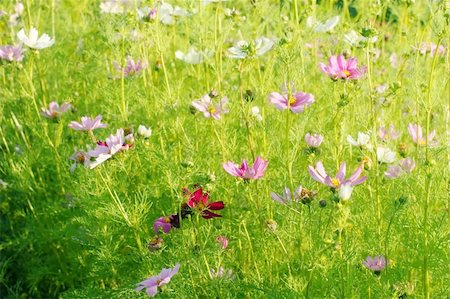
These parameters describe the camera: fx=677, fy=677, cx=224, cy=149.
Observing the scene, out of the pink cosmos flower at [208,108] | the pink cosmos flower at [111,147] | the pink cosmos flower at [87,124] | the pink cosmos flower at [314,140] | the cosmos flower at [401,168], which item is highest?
the pink cosmos flower at [314,140]

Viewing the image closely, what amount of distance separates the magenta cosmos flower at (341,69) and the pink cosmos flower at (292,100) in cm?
9

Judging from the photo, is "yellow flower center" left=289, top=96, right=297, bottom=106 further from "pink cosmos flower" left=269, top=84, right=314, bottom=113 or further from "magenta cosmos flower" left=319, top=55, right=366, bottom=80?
"magenta cosmos flower" left=319, top=55, right=366, bottom=80

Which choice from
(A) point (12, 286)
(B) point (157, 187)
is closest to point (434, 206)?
(B) point (157, 187)

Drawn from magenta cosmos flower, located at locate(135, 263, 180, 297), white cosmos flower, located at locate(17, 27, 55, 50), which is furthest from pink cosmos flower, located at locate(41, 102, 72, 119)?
magenta cosmos flower, located at locate(135, 263, 180, 297)

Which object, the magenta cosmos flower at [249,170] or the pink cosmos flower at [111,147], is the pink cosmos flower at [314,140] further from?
the pink cosmos flower at [111,147]

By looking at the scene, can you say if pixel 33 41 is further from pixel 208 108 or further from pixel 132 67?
pixel 208 108

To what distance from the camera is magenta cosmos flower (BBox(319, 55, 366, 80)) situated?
180 centimetres

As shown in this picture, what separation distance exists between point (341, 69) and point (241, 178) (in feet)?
1.40

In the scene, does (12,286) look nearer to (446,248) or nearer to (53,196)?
(53,196)

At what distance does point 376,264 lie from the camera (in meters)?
1.64

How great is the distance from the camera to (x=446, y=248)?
177cm

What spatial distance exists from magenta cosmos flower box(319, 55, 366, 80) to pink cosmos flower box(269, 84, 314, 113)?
3.4 inches

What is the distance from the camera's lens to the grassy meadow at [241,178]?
167 centimetres

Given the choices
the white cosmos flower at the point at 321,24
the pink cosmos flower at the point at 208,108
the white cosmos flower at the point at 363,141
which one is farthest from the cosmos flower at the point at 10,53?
the white cosmos flower at the point at 363,141
